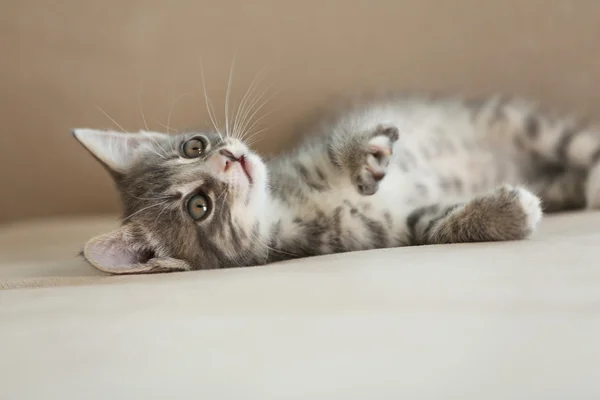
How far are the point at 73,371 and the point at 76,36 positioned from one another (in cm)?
144

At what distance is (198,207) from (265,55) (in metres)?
0.67

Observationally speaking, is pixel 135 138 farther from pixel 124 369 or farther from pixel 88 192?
pixel 124 369

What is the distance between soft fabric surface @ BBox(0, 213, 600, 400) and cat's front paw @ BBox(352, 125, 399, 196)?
0.41 meters

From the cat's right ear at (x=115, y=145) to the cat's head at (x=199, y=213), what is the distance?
0.04 ft

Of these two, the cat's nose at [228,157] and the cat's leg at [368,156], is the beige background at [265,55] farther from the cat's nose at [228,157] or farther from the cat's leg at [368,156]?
the cat's nose at [228,157]

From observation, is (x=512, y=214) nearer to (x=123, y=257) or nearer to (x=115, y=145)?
(x=123, y=257)

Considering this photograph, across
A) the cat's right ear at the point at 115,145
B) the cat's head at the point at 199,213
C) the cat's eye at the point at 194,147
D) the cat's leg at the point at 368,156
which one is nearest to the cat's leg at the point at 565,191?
the cat's leg at the point at 368,156

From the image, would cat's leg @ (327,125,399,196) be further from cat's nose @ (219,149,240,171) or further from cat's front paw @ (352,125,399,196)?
cat's nose @ (219,149,240,171)

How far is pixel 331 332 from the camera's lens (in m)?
0.73

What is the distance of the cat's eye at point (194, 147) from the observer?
1.44m

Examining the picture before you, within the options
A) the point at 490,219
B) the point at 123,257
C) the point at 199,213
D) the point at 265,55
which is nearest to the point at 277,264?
the point at 199,213

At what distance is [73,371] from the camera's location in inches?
27.1

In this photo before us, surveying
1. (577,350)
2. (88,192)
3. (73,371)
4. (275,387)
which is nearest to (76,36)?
(88,192)

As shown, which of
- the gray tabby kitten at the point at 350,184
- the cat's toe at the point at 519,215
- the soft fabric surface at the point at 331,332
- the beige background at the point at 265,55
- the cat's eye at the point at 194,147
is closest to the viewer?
the soft fabric surface at the point at 331,332
